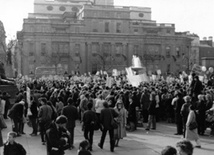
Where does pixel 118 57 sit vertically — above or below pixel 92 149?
above

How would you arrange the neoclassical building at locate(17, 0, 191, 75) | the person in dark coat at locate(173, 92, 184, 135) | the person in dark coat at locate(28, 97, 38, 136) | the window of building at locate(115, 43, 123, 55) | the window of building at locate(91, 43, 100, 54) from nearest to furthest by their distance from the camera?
the person in dark coat at locate(28, 97, 38, 136), the person in dark coat at locate(173, 92, 184, 135), the neoclassical building at locate(17, 0, 191, 75), the window of building at locate(91, 43, 100, 54), the window of building at locate(115, 43, 123, 55)

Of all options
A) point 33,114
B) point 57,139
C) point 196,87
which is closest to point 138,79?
point 196,87

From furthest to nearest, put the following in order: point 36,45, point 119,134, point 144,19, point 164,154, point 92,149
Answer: point 144,19
point 36,45
point 119,134
point 92,149
point 164,154

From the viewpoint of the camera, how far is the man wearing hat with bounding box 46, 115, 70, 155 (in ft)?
25.4

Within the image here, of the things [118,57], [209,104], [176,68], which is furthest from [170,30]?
[209,104]

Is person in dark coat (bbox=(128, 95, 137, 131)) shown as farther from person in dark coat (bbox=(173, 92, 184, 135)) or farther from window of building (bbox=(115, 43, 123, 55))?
window of building (bbox=(115, 43, 123, 55))

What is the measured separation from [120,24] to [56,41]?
13907 mm

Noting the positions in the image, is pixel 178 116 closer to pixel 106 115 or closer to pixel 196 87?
pixel 196 87

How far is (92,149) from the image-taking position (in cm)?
1202

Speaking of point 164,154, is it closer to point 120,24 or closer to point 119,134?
point 119,134

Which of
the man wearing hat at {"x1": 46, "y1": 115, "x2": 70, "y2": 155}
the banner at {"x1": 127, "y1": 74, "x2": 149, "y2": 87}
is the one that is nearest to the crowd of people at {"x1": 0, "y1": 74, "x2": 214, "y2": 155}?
the man wearing hat at {"x1": 46, "y1": 115, "x2": 70, "y2": 155}

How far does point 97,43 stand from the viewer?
7406 cm

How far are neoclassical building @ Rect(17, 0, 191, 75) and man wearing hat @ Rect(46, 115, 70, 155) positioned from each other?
5743 cm

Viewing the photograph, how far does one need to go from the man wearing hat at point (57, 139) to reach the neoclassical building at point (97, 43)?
188ft
